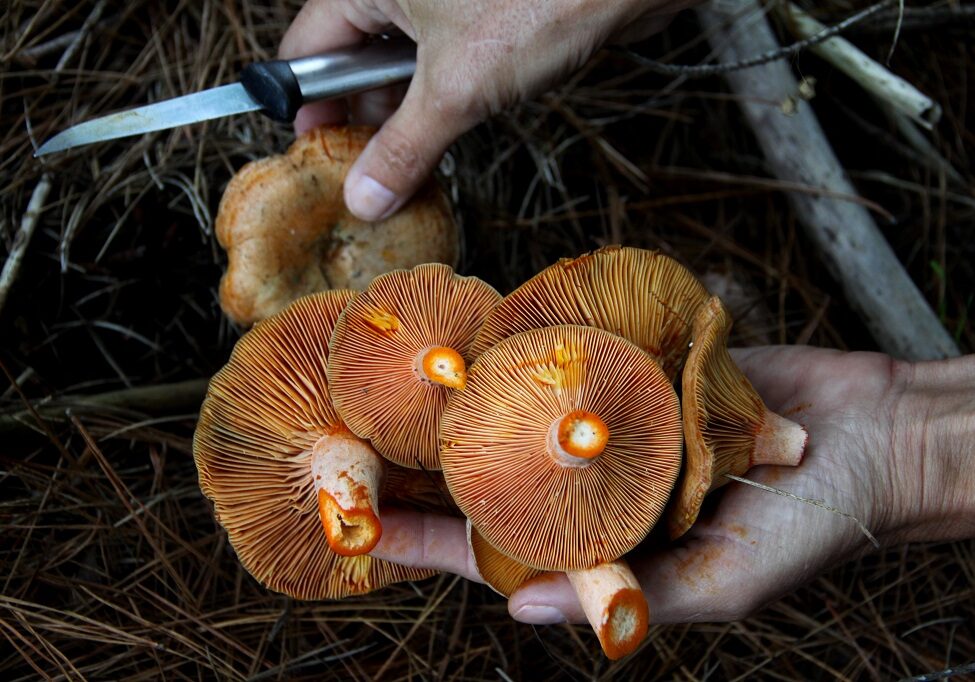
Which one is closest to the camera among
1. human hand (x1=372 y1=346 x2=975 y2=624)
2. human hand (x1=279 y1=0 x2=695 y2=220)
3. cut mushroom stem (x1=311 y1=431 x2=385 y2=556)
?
cut mushroom stem (x1=311 y1=431 x2=385 y2=556)

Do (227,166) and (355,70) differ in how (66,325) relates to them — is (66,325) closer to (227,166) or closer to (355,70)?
(227,166)

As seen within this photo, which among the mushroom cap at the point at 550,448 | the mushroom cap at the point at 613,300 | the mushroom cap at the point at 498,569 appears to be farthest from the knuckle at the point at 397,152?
the mushroom cap at the point at 498,569

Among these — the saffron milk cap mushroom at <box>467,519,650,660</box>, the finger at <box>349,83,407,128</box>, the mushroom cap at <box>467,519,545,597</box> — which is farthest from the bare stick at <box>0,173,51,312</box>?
the saffron milk cap mushroom at <box>467,519,650,660</box>

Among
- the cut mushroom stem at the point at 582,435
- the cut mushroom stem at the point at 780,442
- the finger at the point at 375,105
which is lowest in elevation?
the cut mushroom stem at the point at 780,442

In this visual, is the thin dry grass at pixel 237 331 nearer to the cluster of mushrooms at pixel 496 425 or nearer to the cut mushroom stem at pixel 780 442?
the cluster of mushrooms at pixel 496 425

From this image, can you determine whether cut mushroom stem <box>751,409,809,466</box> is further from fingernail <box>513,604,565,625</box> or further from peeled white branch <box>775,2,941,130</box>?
peeled white branch <box>775,2,941,130</box>

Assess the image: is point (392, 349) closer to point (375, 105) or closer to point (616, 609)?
point (616, 609)
